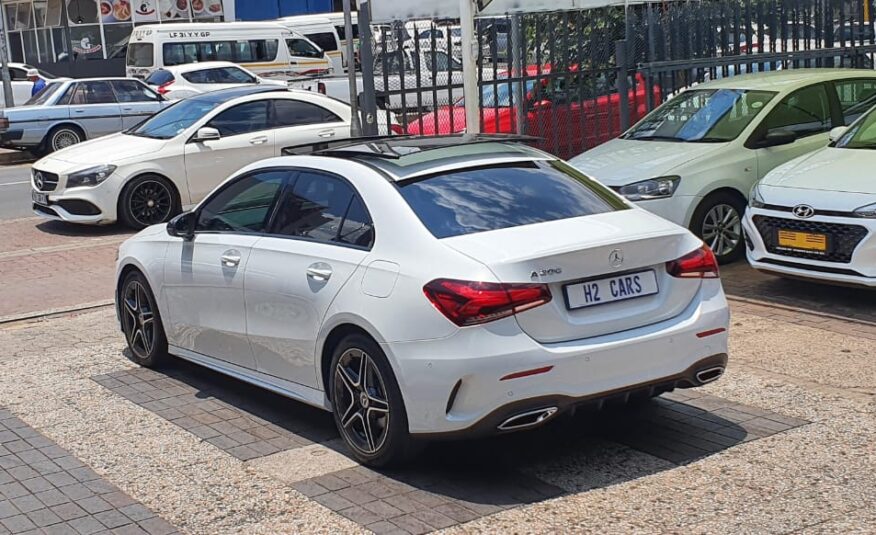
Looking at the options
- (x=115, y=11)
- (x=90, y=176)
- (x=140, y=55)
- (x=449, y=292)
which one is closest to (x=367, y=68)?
(x=90, y=176)

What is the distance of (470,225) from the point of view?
5.95 m

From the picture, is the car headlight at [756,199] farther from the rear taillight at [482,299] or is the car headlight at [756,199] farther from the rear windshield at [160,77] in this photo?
the rear windshield at [160,77]

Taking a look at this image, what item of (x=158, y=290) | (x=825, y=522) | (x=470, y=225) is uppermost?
(x=470, y=225)

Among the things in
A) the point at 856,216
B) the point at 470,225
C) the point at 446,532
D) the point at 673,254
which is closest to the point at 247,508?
the point at 446,532

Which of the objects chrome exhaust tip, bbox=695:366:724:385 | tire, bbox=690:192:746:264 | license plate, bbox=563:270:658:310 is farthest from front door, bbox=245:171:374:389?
tire, bbox=690:192:746:264

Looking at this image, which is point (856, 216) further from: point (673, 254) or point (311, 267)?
point (311, 267)

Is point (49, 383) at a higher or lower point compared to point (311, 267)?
lower

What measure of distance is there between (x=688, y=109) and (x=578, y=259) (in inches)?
262

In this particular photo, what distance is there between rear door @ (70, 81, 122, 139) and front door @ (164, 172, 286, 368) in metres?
16.3

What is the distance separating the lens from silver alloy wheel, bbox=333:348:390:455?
19.1 feet

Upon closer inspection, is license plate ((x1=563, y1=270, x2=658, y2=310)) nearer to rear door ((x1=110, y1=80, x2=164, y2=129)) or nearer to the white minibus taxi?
rear door ((x1=110, y1=80, x2=164, y2=129))

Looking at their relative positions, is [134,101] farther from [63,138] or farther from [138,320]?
[138,320]

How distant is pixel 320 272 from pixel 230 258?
37.9 inches

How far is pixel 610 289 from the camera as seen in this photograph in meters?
5.75
